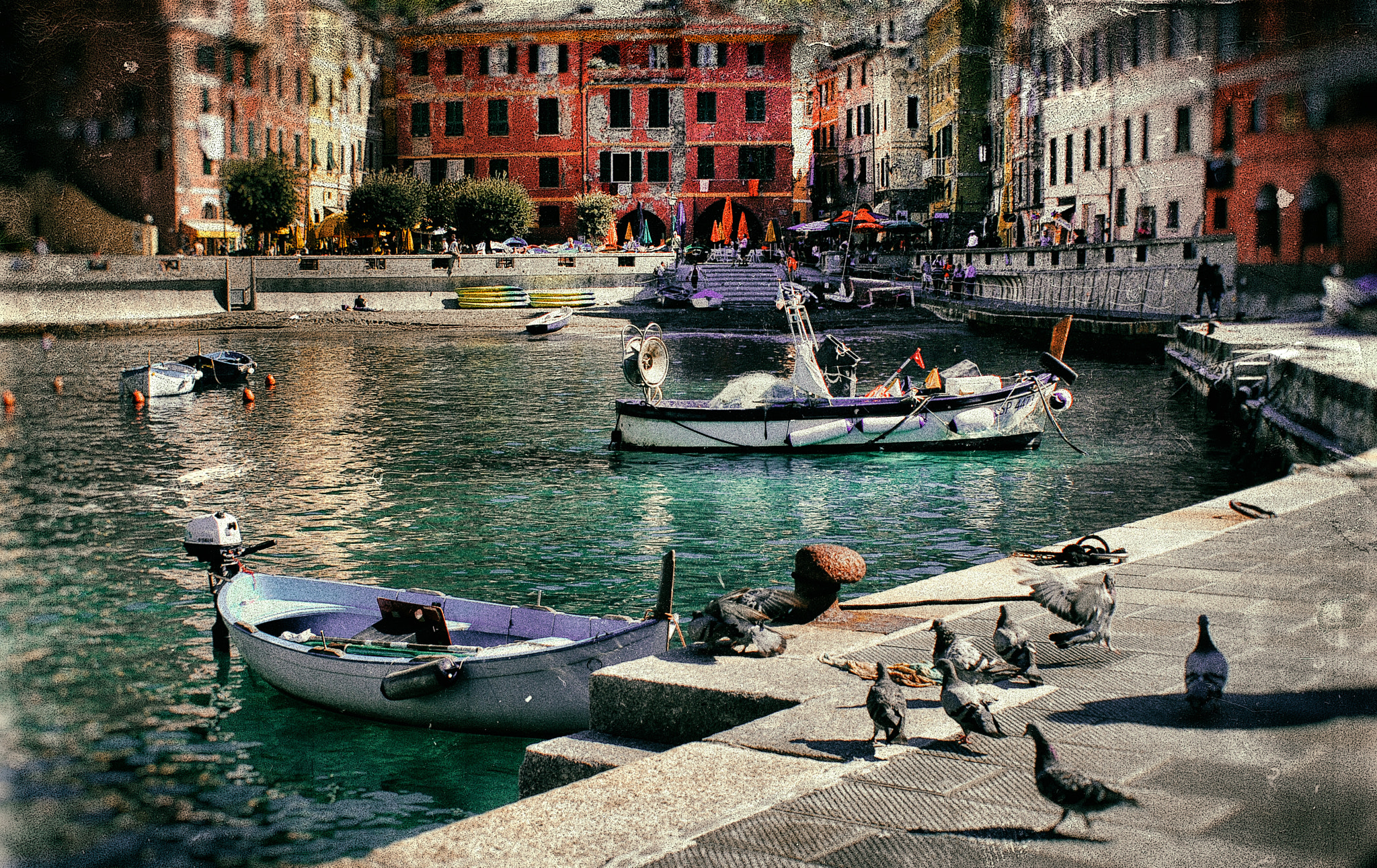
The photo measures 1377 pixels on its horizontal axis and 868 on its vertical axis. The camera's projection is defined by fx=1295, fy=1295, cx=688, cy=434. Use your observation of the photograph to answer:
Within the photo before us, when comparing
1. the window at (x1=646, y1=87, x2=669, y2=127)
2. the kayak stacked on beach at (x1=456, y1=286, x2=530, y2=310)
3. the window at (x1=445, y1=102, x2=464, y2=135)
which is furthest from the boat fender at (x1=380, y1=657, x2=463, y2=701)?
the window at (x1=646, y1=87, x2=669, y2=127)

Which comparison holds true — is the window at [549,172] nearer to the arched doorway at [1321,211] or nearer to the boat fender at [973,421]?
the boat fender at [973,421]

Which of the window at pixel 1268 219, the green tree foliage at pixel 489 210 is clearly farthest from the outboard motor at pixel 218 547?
the green tree foliage at pixel 489 210

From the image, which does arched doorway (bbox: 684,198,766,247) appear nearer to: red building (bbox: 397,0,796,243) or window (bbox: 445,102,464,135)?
red building (bbox: 397,0,796,243)

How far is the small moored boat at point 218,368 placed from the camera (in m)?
35.2

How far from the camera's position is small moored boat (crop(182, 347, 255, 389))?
35.2 meters

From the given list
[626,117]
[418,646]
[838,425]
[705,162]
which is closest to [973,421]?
[838,425]

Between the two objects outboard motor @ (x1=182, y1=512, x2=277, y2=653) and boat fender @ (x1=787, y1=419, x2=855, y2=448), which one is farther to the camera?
boat fender @ (x1=787, y1=419, x2=855, y2=448)

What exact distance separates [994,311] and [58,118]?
4562 centimetres

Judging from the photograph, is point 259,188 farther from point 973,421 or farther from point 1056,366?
point 973,421

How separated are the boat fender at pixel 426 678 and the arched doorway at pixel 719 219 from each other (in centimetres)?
5963

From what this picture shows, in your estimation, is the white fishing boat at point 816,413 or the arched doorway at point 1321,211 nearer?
the arched doorway at point 1321,211

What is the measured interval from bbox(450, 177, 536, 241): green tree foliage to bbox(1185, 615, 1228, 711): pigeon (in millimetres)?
57936

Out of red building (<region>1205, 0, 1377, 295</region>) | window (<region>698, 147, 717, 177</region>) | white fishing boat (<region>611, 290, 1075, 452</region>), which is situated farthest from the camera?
window (<region>698, 147, 717, 177</region>)

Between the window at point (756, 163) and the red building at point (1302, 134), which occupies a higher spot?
the window at point (756, 163)
